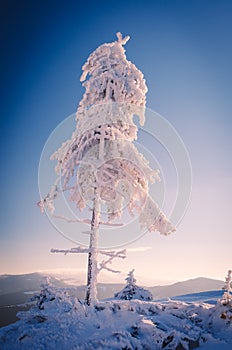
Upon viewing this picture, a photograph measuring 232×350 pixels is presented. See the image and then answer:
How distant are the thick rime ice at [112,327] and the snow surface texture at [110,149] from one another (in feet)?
12.5

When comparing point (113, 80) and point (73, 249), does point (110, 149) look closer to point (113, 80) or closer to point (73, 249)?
point (113, 80)

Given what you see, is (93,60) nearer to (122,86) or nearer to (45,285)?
(122,86)

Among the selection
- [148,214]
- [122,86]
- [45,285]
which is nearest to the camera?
[45,285]

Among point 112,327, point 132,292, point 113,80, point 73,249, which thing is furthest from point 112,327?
point 113,80

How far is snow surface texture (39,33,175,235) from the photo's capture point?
11.5 m

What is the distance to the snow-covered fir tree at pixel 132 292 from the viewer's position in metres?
14.6

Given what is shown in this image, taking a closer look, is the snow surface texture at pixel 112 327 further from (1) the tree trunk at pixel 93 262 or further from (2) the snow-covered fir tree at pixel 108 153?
(2) the snow-covered fir tree at pixel 108 153

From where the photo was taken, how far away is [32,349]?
6.11 m

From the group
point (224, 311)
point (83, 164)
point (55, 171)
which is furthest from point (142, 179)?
point (224, 311)

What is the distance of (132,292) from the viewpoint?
15.0 meters

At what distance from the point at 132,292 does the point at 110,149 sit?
897cm

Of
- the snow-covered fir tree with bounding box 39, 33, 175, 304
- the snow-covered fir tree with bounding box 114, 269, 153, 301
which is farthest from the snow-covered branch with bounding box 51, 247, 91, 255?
the snow-covered fir tree with bounding box 114, 269, 153, 301

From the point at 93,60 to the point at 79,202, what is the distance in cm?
748

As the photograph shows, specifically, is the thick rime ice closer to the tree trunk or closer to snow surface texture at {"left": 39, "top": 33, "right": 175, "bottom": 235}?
the tree trunk
